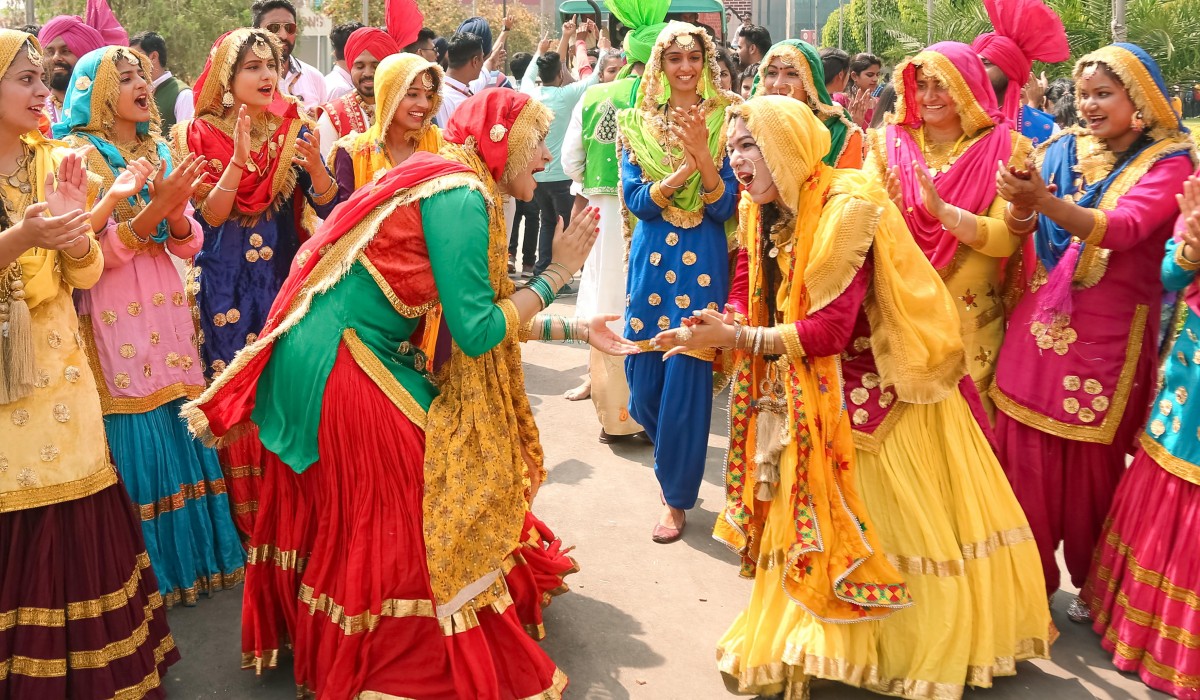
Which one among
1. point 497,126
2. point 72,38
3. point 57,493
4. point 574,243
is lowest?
point 57,493

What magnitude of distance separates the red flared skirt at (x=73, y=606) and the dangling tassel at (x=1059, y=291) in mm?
3492

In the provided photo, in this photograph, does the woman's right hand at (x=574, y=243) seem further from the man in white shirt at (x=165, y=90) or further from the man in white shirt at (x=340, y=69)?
the man in white shirt at (x=340, y=69)

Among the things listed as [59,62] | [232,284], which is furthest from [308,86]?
[232,284]

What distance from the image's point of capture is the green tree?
70.9 ft

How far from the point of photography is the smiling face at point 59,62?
5.84 meters

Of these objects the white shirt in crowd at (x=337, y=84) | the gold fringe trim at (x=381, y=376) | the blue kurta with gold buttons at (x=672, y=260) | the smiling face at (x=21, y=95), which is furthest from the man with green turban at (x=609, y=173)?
the smiling face at (x=21, y=95)

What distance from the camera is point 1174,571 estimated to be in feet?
11.5

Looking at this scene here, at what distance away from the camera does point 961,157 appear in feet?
13.8

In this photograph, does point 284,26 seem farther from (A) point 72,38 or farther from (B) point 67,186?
(B) point 67,186

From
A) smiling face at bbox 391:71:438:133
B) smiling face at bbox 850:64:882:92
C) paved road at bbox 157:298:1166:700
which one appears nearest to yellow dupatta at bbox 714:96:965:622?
paved road at bbox 157:298:1166:700

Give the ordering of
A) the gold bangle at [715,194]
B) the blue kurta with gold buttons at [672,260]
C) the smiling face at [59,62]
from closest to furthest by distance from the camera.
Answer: the gold bangle at [715,194], the blue kurta with gold buttons at [672,260], the smiling face at [59,62]

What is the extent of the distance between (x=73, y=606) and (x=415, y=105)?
2548 millimetres

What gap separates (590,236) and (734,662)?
1.56 m

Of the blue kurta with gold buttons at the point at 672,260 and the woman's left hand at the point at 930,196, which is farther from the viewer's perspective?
the blue kurta with gold buttons at the point at 672,260
